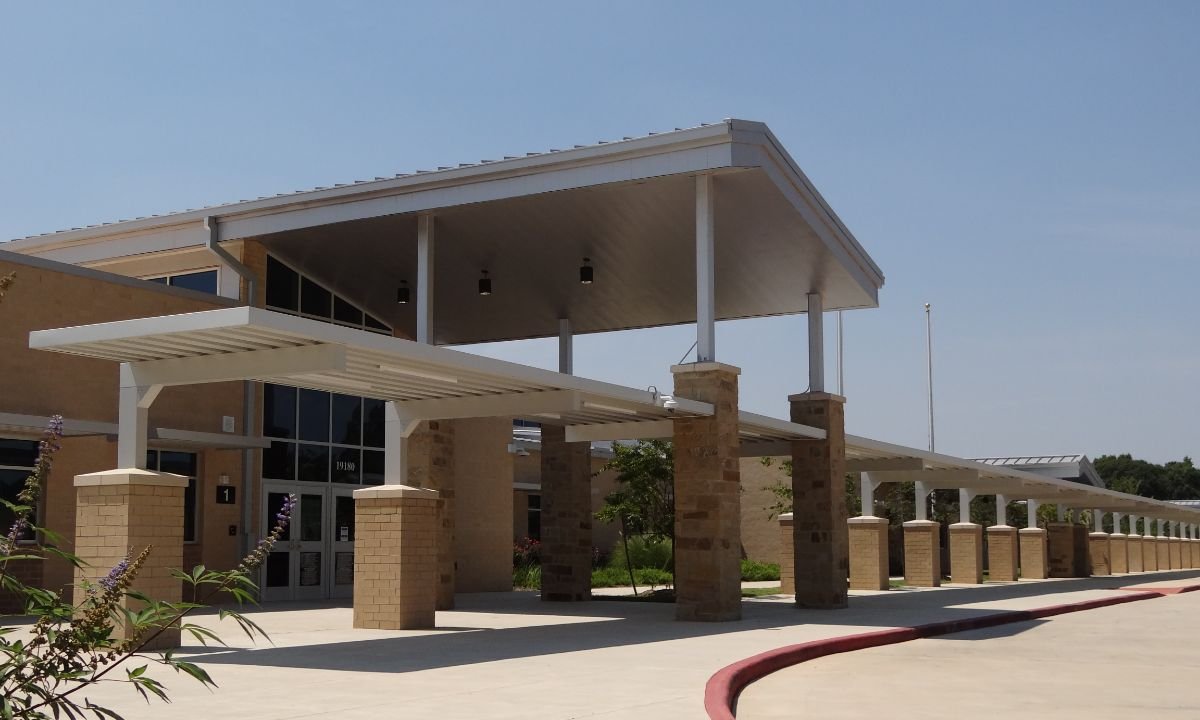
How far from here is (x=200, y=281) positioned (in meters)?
23.0

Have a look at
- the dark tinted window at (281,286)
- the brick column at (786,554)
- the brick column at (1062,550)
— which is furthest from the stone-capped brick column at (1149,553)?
the dark tinted window at (281,286)

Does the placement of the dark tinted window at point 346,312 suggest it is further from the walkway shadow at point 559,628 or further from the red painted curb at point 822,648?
the red painted curb at point 822,648

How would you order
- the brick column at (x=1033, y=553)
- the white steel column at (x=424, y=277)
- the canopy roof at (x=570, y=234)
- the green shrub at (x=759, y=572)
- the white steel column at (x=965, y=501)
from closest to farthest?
the canopy roof at (x=570, y=234) → the white steel column at (x=424, y=277) → the white steel column at (x=965, y=501) → the green shrub at (x=759, y=572) → the brick column at (x=1033, y=553)

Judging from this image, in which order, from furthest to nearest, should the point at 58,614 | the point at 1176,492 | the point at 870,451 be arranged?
the point at 1176,492
the point at 870,451
the point at 58,614

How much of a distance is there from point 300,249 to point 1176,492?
13188cm

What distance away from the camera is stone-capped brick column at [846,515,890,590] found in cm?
3094

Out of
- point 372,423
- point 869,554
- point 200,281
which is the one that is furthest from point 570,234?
point 869,554

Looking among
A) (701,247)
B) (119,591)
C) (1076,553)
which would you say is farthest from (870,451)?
(119,591)

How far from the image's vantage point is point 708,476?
60.2 ft

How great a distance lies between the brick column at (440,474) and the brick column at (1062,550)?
1151 inches

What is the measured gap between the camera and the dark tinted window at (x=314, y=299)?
24109 millimetres

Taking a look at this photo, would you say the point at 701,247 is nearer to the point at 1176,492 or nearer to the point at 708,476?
the point at 708,476

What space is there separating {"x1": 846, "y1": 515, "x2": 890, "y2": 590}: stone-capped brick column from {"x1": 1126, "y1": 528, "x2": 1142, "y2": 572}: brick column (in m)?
27.8

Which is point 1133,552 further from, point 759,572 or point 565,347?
point 565,347
